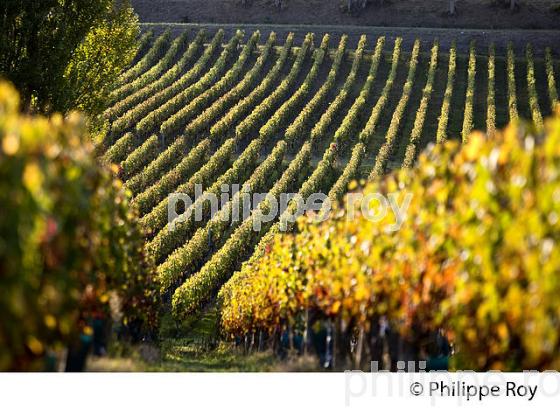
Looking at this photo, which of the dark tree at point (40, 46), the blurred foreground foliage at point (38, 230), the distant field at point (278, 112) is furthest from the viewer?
the distant field at point (278, 112)

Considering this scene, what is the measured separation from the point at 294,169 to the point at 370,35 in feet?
68.5

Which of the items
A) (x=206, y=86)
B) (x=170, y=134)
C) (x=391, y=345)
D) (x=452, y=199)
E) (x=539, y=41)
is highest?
(x=539, y=41)

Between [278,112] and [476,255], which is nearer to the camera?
[476,255]

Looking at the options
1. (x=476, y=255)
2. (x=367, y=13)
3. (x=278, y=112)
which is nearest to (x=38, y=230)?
(x=476, y=255)

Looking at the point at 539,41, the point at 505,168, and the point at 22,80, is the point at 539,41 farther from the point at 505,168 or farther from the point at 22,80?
the point at 505,168

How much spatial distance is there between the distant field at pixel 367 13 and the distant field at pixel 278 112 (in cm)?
366

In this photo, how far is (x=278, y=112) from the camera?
4038 cm

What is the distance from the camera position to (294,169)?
34.3 metres

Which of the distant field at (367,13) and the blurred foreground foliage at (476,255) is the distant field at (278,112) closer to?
the distant field at (367,13)

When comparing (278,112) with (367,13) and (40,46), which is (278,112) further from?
(40,46)

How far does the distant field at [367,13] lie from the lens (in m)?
54.2

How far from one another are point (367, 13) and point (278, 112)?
1916cm

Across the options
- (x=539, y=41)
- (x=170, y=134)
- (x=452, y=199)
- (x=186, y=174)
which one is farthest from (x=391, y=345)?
(x=539, y=41)

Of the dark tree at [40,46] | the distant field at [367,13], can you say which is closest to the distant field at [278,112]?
the distant field at [367,13]
